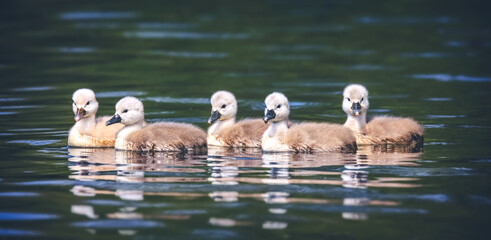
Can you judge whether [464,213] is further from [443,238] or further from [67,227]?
[67,227]

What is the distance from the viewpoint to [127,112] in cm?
1338

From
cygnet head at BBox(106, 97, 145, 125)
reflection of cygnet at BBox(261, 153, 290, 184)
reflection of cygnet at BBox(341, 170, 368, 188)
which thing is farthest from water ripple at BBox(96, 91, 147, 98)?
reflection of cygnet at BBox(341, 170, 368, 188)

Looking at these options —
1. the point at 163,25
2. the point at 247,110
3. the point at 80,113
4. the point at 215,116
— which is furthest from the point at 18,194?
the point at 163,25

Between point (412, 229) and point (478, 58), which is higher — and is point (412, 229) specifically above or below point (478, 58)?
below

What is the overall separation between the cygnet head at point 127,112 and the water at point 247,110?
491 mm

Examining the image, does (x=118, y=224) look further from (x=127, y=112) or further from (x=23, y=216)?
(x=127, y=112)

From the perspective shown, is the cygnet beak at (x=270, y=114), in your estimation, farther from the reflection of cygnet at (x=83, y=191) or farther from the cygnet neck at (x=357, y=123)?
the reflection of cygnet at (x=83, y=191)

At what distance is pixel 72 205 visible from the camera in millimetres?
9797

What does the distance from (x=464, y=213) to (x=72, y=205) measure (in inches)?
152

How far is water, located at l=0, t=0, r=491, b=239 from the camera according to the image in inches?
365

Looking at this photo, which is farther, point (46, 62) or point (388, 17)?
point (388, 17)

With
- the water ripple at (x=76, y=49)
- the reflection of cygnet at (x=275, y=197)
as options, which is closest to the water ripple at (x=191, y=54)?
the water ripple at (x=76, y=49)

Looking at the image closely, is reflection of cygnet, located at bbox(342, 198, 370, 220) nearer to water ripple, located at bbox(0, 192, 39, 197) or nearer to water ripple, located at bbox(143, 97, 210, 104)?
water ripple, located at bbox(0, 192, 39, 197)

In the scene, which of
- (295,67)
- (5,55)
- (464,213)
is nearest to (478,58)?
(295,67)
